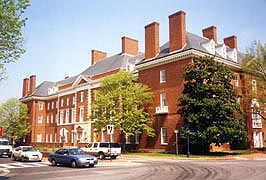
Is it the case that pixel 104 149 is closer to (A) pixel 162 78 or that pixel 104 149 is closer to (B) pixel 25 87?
(A) pixel 162 78

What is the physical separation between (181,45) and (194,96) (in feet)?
28.3

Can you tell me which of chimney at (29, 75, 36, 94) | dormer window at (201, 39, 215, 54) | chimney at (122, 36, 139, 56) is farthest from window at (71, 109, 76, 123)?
dormer window at (201, 39, 215, 54)

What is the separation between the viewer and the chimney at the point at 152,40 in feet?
140

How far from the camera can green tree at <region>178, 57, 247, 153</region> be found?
101 feet

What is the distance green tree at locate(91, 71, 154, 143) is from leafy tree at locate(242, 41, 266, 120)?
1314 centimetres

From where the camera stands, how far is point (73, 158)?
21094 millimetres

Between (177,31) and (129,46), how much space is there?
1856cm

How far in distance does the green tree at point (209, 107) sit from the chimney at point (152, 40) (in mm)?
9367

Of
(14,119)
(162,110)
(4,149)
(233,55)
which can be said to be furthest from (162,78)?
(14,119)

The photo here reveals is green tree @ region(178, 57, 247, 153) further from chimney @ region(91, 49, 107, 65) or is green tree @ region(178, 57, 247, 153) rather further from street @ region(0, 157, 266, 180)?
chimney @ region(91, 49, 107, 65)

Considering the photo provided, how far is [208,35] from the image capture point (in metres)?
49.3

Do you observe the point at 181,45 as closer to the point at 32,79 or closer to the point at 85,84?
the point at 85,84

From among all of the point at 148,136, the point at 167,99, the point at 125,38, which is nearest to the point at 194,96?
the point at 167,99

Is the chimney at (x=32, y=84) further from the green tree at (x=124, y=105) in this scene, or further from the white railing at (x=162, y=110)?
the white railing at (x=162, y=110)
